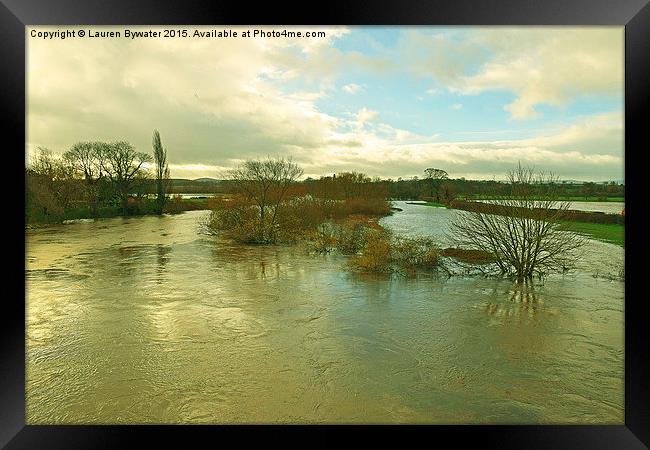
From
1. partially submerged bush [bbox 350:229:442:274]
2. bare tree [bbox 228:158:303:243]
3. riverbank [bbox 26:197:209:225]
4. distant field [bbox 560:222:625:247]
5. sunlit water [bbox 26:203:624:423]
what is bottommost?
sunlit water [bbox 26:203:624:423]

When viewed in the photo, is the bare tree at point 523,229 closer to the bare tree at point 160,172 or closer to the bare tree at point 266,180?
the bare tree at point 266,180

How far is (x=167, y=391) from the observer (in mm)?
5391

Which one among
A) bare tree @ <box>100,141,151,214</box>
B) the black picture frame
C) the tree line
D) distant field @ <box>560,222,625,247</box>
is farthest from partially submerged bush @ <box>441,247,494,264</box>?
bare tree @ <box>100,141,151,214</box>

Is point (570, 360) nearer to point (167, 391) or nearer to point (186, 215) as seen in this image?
point (167, 391)

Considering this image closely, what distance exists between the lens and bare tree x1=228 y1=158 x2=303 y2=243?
16609mm

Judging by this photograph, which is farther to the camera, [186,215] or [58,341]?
[186,215]

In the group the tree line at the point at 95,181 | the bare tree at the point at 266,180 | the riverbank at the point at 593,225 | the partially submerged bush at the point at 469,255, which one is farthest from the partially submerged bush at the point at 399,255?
the tree line at the point at 95,181

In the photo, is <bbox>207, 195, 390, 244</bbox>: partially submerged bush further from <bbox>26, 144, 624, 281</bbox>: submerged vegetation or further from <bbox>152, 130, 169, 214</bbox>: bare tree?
<bbox>152, 130, 169, 214</bbox>: bare tree

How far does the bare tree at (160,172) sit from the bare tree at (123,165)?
1.88ft

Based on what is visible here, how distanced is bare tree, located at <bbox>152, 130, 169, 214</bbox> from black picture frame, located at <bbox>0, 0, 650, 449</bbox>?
657 inches

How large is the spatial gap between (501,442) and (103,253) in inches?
626

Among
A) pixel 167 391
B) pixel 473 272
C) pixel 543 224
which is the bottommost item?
pixel 167 391
